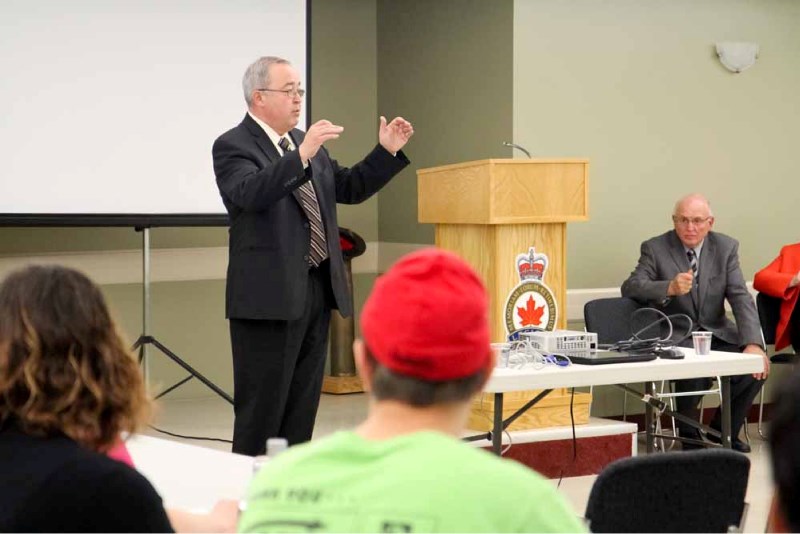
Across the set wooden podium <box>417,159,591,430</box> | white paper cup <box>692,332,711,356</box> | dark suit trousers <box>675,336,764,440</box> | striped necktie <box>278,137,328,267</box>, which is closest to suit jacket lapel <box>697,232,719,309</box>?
dark suit trousers <box>675,336,764,440</box>

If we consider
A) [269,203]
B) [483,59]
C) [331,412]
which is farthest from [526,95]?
[269,203]

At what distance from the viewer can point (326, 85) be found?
7.63 meters

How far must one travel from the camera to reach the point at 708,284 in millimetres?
6082

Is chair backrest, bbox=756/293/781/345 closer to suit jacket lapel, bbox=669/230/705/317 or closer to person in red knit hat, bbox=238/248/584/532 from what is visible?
suit jacket lapel, bbox=669/230/705/317

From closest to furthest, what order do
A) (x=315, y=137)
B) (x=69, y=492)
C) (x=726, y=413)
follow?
(x=69, y=492)
(x=315, y=137)
(x=726, y=413)

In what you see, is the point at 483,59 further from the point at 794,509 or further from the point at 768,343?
the point at 794,509

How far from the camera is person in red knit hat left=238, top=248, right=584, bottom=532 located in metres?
1.18

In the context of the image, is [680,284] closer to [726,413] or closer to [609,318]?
[609,318]

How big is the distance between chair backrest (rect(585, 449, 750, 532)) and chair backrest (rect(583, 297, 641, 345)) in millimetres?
3416

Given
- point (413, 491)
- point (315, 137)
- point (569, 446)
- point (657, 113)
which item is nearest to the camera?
point (413, 491)

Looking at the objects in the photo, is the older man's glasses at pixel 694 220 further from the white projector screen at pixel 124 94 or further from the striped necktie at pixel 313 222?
the striped necktie at pixel 313 222

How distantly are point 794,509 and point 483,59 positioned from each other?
5.75 m

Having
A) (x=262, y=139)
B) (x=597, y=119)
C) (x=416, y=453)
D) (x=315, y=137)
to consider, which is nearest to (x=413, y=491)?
(x=416, y=453)

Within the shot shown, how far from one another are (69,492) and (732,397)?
4926 millimetres
